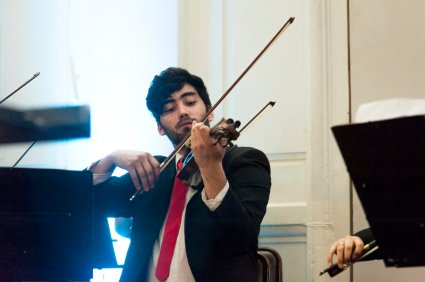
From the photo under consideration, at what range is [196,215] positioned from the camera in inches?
78.2

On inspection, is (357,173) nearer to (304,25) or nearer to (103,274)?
(304,25)

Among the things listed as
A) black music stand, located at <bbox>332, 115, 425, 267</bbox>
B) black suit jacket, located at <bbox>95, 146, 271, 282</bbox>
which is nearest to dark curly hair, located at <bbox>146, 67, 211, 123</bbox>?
black suit jacket, located at <bbox>95, 146, 271, 282</bbox>

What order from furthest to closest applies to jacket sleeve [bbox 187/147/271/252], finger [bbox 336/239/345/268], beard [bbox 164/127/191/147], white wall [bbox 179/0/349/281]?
white wall [bbox 179/0/349/281] → beard [bbox 164/127/191/147] → jacket sleeve [bbox 187/147/271/252] → finger [bbox 336/239/345/268]

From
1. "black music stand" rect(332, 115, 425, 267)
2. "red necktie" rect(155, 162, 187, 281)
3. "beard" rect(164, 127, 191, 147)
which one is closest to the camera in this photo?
"black music stand" rect(332, 115, 425, 267)

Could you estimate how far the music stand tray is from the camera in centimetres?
169

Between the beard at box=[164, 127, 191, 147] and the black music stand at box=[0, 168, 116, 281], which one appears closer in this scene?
the black music stand at box=[0, 168, 116, 281]

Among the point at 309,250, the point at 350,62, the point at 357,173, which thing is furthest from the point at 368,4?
the point at 357,173

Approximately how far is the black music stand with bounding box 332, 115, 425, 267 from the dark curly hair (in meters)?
1.04

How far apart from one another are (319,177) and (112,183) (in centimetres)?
66

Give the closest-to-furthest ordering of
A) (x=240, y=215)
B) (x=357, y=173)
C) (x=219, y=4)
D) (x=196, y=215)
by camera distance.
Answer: (x=357, y=173), (x=240, y=215), (x=196, y=215), (x=219, y=4)

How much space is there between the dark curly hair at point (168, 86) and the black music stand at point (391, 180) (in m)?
1.04

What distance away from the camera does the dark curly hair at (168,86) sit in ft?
7.55

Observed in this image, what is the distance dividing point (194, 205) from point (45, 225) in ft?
1.45

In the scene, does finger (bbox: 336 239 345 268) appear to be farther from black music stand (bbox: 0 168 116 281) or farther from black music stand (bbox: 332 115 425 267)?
black music stand (bbox: 0 168 116 281)
